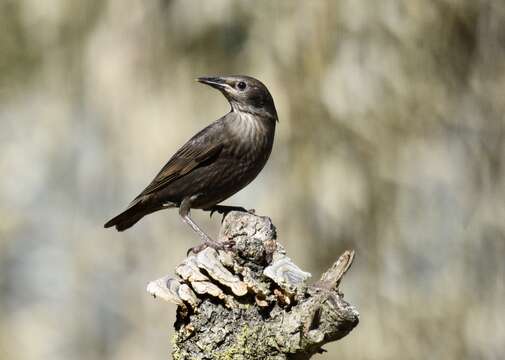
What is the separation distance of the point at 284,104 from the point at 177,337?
416 centimetres

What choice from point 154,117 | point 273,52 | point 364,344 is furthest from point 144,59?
point 364,344

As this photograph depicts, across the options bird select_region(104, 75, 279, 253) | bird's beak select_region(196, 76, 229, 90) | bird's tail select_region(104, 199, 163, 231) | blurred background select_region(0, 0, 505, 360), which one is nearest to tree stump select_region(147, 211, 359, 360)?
bird select_region(104, 75, 279, 253)

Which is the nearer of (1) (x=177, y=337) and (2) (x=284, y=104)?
(1) (x=177, y=337)

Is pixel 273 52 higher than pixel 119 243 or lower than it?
higher

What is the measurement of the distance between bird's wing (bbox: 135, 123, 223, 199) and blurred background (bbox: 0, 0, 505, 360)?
5.05 ft

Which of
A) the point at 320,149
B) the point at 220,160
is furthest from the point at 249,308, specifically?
the point at 320,149

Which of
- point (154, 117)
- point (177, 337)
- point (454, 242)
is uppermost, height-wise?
point (154, 117)

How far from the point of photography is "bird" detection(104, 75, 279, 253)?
6.39m

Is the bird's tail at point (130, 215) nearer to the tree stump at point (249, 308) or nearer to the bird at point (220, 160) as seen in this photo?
the bird at point (220, 160)

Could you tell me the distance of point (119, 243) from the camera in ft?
27.4

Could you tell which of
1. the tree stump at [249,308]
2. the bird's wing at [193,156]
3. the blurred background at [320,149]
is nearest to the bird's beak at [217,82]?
the bird's wing at [193,156]

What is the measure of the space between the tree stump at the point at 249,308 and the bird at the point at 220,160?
2.04 m

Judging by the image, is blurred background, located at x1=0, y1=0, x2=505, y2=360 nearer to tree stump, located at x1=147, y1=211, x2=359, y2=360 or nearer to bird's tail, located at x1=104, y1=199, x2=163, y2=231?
bird's tail, located at x1=104, y1=199, x2=163, y2=231

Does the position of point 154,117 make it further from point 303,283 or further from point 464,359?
point 303,283
